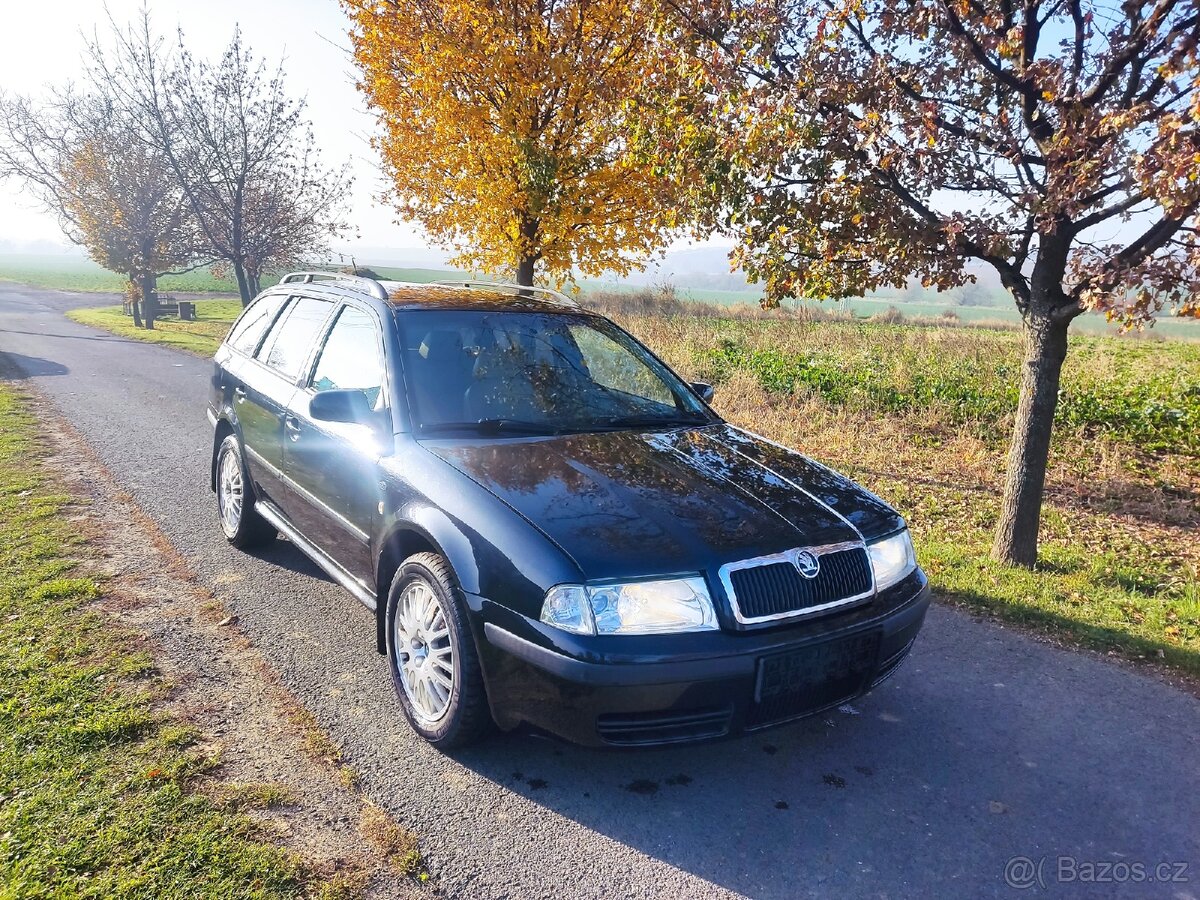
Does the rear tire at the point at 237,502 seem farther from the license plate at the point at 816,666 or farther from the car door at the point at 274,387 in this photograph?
the license plate at the point at 816,666

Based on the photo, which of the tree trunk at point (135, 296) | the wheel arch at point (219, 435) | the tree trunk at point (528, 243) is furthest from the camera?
the tree trunk at point (135, 296)

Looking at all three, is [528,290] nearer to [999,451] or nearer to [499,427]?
[499,427]

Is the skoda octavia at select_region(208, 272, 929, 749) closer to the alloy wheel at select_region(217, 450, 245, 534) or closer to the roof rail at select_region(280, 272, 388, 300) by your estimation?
the roof rail at select_region(280, 272, 388, 300)

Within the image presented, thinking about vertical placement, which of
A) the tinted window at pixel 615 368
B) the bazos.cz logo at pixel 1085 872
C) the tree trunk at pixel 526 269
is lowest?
the bazos.cz logo at pixel 1085 872

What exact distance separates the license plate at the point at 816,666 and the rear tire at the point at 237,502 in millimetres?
3487

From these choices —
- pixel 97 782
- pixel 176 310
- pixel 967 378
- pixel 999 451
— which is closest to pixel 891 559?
pixel 97 782

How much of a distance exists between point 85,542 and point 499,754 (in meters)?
3.70

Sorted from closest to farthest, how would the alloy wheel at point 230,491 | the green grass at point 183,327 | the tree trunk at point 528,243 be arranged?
1. the alloy wheel at point 230,491
2. the tree trunk at point 528,243
3. the green grass at point 183,327

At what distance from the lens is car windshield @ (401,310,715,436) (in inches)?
145

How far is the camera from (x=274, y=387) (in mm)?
4727

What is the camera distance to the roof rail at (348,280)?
427 centimetres

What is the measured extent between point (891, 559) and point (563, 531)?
4.73 feet

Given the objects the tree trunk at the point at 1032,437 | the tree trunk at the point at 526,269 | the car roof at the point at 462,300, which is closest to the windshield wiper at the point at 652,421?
the car roof at the point at 462,300

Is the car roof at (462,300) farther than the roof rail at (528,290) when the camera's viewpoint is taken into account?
No
